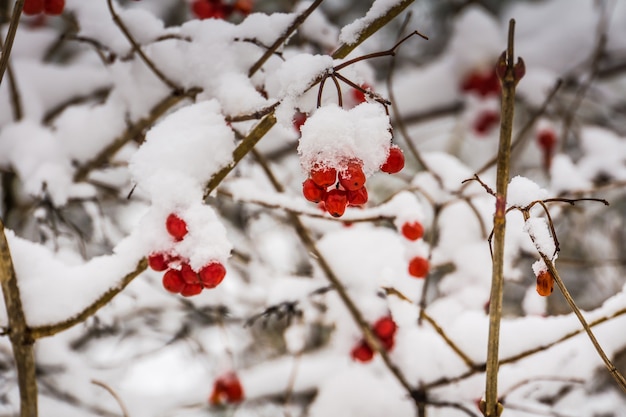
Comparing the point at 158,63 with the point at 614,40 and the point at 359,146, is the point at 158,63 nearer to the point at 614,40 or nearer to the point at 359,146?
the point at 359,146

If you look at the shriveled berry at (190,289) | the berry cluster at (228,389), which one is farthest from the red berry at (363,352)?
the shriveled berry at (190,289)

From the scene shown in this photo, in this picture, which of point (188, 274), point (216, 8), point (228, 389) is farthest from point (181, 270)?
point (228, 389)

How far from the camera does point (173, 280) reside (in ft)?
3.49

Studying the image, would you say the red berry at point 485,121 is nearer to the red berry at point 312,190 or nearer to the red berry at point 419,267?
the red berry at point 419,267

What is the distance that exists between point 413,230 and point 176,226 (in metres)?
0.69

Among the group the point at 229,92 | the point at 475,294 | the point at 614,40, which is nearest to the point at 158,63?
the point at 229,92

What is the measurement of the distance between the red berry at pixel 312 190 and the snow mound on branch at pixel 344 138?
3 centimetres

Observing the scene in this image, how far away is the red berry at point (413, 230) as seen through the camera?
1.50 meters

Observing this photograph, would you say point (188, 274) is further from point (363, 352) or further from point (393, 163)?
point (363, 352)

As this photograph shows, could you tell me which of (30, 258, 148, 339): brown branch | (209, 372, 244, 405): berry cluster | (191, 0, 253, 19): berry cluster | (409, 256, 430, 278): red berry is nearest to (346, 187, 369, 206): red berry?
(30, 258, 148, 339): brown branch

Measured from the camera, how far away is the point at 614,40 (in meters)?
3.26

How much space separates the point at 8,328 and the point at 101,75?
57.6 inches

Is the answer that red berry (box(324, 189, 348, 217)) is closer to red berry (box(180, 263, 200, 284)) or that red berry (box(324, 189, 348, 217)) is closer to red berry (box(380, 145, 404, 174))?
red berry (box(380, 145, 404, 174))

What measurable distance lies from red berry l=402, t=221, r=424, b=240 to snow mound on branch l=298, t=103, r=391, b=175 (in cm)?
53
